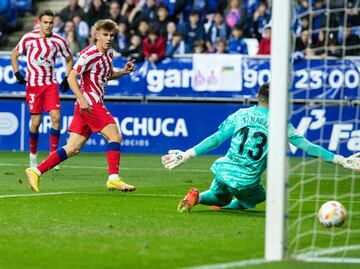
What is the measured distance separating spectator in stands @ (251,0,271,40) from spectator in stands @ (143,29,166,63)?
227 cm

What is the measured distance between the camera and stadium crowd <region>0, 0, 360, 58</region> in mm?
22172

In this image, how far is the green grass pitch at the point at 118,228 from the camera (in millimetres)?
7609

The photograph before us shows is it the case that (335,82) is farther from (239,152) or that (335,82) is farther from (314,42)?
(239,152)

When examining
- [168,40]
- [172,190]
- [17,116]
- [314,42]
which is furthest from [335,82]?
[172,190]

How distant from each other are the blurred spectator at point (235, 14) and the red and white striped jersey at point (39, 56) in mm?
7753

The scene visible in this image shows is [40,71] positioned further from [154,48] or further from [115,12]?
[115,12]

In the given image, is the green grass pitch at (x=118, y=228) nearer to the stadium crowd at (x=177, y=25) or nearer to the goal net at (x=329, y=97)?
the goal net at (x=329, y=97)

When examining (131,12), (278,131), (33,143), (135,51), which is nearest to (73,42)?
(135,51)

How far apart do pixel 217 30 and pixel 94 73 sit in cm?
1086

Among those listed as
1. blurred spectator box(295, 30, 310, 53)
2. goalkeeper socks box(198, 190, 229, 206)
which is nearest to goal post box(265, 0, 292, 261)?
goalkeeper socks box(198, 190, 229, 206)

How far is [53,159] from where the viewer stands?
1277cm

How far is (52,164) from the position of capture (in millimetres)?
12758

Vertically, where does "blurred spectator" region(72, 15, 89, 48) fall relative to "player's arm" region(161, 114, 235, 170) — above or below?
above

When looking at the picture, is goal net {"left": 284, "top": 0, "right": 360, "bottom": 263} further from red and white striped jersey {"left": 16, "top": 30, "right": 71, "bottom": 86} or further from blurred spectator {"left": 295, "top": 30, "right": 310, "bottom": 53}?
red and white striped jersey {"left": 16, "top": 30, "right": 71, "bottom": 86}
